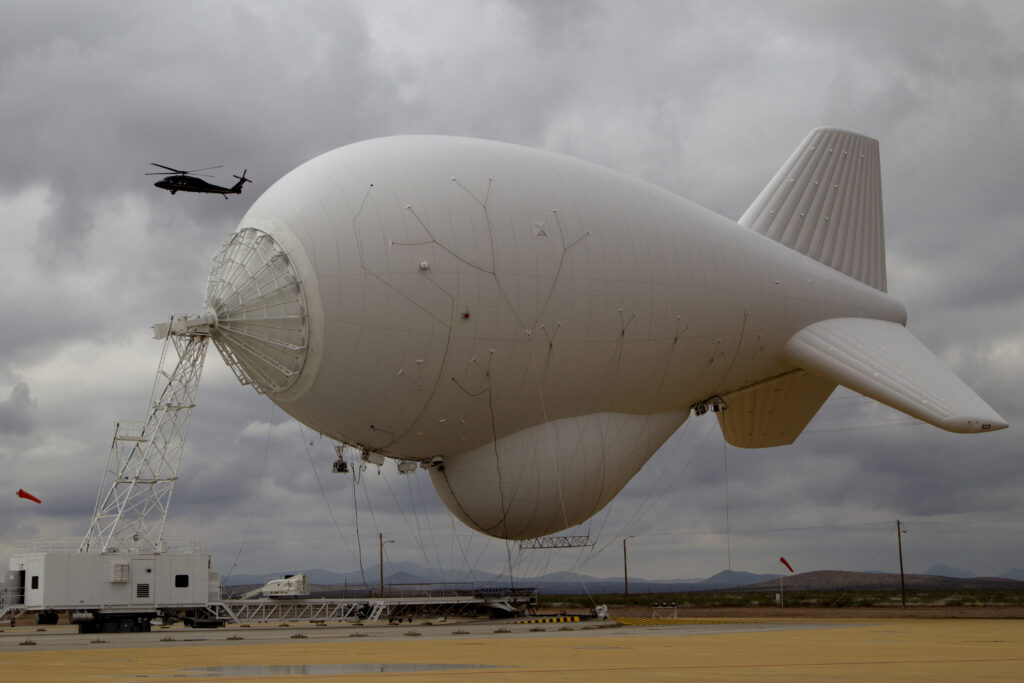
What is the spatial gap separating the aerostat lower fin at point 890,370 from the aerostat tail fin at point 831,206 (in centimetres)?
316

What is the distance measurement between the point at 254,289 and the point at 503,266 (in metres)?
6.47

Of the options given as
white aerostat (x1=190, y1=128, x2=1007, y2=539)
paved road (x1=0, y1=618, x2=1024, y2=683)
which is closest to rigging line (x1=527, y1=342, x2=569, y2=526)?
white aerostat (x1=190, y1=128, x2=1007, y2=539)

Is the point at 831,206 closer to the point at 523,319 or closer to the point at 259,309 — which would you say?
the point at 523,319

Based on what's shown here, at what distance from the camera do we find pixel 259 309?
2597cm

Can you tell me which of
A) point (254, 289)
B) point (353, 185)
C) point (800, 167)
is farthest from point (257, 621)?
point (800, 167)

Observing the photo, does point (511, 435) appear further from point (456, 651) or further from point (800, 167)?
point (800, 167)

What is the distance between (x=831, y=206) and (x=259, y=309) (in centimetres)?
2237

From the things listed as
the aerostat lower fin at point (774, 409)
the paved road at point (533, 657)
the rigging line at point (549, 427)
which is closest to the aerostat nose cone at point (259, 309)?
the rigging line at point (549, 427)

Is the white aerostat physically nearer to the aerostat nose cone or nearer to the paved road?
the aerostat nose cone

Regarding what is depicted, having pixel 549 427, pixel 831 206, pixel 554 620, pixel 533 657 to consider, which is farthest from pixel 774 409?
pixel 533 657

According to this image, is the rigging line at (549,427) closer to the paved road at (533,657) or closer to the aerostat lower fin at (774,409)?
the paved road at (533,657)

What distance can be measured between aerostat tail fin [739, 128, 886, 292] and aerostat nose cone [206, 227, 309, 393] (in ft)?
59.6

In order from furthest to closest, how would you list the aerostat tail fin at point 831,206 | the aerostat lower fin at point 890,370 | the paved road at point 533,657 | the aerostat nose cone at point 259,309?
the aerostat tail fin at point 831,206
the aerostat lower fin at point 890,370
the aerostat nose cone at point 259,309
the paved road at point 533,657

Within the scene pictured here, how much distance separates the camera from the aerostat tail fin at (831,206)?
120 ft
